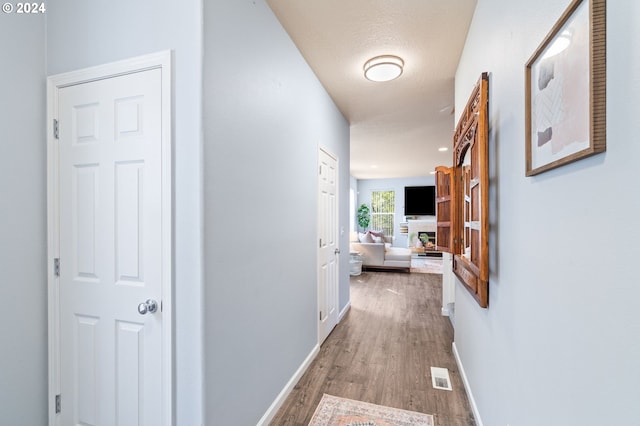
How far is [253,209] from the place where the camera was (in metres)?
1.69

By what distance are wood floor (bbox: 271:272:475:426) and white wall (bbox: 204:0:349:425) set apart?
0.76ft

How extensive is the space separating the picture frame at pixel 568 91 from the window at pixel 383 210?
9455 millimetres

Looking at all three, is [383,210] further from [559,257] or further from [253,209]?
[559,257]

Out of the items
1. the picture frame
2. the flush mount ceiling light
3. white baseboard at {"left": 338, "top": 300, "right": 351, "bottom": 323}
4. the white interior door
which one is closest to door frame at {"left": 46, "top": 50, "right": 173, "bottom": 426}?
the picture frame

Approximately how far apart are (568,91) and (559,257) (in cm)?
49

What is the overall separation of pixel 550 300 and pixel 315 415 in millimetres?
1681

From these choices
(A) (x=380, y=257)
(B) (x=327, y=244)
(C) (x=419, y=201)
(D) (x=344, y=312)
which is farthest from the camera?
(C) (x=419, y=201)

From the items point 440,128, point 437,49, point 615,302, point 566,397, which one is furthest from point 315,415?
Result: point 440,128

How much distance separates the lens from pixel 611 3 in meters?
0.63

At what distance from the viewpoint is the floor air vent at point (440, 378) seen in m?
2.24

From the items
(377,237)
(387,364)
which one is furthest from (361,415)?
(377,237)

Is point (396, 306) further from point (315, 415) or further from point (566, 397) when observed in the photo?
point (566, 397)

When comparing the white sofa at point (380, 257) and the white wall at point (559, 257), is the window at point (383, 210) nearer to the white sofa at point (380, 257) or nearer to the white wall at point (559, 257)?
the white sofa at point (380, 257)

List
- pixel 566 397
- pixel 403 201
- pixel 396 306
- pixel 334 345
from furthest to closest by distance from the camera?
pixel 403 201 < pixel 396 306 < pixel 334 345 < pixel 566 397
